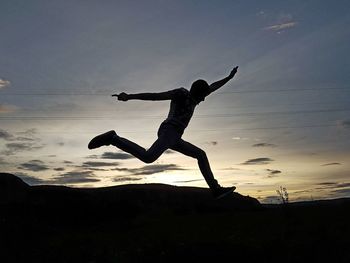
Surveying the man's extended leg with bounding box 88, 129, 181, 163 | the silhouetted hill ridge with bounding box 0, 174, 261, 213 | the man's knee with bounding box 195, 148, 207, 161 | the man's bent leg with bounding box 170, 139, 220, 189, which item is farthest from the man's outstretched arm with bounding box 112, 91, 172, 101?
the silhouetted hill ridge with bounding box 0, 174, 261, 213

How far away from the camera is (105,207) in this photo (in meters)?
27.4

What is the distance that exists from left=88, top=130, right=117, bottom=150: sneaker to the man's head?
1561mm

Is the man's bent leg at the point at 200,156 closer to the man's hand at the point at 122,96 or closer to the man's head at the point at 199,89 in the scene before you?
the man's head at the point at 199,89

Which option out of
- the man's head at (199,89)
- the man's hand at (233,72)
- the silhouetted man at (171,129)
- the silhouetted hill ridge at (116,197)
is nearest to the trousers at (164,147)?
the silhouetted man at (171,129)

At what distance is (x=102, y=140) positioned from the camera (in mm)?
7375

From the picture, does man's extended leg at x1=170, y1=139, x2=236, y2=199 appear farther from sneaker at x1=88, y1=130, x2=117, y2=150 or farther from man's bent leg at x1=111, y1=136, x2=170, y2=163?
sneaker at x1=88, y1=130, x2=117, y2=150

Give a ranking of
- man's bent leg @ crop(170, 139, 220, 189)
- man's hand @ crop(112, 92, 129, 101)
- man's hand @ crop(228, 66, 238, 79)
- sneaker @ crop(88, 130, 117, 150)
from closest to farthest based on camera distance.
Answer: man's hand @ crop(112, 92, 129, 101), sneaker @ crop(88, 130, 117, 150), man's bent leg @ crop(170, 139, 220, 189), man's hand @ crop(228, 66, 238, 79)

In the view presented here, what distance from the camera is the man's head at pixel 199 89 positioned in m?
7.36

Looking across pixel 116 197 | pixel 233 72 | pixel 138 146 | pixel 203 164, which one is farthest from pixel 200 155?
pixel 116 197

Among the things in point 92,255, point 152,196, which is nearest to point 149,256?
point 92,255

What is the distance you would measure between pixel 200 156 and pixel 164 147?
83 centimetres

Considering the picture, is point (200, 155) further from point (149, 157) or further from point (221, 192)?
point (149, 157)

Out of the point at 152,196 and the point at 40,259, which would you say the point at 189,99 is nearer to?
the point at 40,259

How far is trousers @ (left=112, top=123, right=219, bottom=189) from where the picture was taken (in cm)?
721
